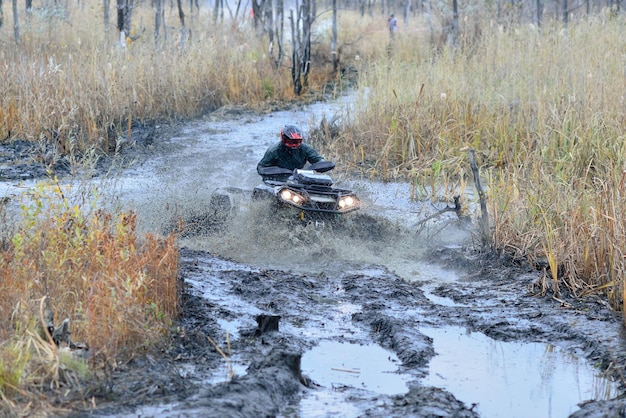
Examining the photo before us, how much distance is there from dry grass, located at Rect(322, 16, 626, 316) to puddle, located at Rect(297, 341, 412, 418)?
2.29 metres

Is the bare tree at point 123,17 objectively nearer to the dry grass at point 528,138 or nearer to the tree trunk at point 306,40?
the tree trunk at point 306,40

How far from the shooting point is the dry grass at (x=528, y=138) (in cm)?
786

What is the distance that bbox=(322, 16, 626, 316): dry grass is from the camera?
7859mm

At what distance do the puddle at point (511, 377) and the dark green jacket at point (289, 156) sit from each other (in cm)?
426

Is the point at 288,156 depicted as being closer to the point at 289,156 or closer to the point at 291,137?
the point at 289,156

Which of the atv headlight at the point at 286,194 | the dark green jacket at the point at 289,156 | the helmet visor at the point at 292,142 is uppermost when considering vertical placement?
the helmet visor at the point at 292,142

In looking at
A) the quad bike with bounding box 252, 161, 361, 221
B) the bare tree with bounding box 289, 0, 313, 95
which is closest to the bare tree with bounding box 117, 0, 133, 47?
the bare tree with bounding box 289, 0, 313, 95

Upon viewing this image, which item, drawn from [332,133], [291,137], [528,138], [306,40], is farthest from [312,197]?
[306,40]

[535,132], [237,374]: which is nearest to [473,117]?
[535,132]

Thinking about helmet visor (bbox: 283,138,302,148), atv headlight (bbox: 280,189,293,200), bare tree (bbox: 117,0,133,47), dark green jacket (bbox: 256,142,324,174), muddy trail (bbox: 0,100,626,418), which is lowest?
muddy trail (bbox: 0,100,626,418)

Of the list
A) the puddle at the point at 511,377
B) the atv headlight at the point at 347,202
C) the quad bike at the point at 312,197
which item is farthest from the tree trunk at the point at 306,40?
the puddle at the point at 511,377

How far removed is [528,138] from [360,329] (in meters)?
5.92

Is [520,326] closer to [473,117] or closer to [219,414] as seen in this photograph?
[219,414]

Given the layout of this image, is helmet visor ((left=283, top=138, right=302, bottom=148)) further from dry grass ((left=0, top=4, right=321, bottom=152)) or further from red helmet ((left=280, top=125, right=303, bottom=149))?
dry grass ((left=0, top=4, right=321, bottom=152))
